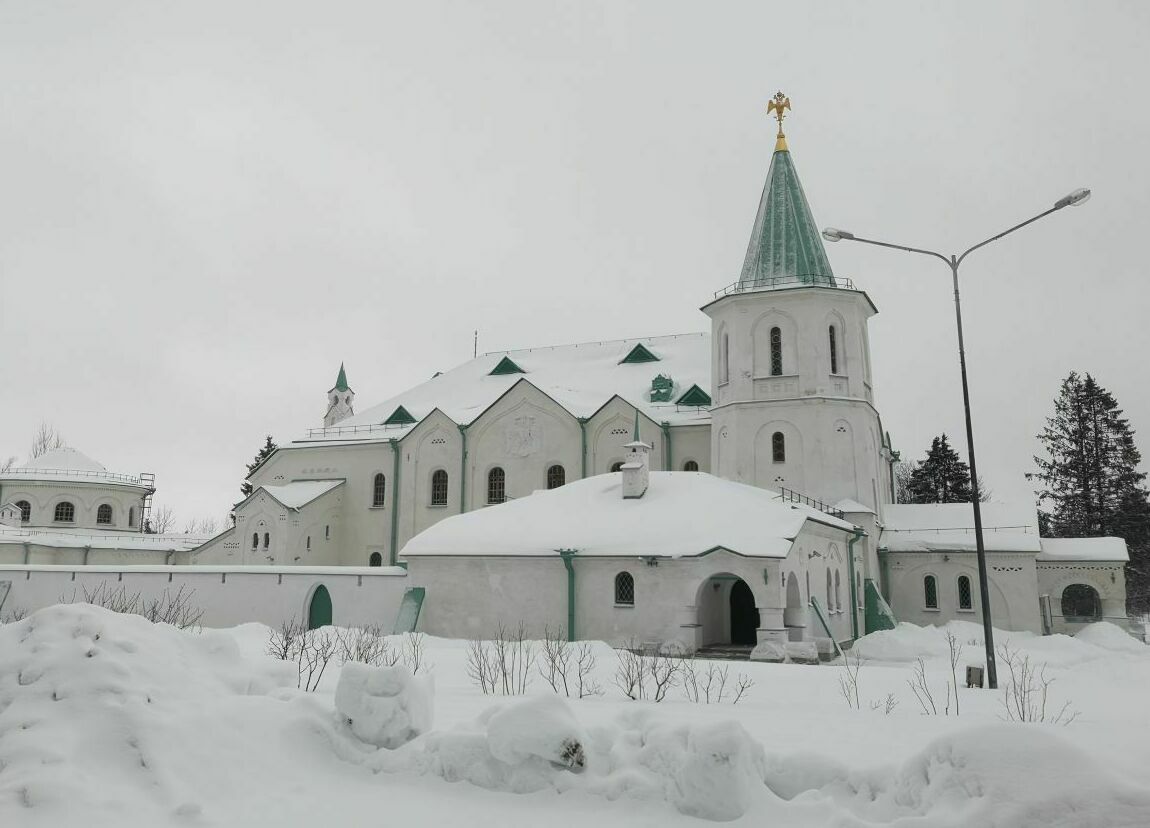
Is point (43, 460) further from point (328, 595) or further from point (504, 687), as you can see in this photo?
point (504, 687)

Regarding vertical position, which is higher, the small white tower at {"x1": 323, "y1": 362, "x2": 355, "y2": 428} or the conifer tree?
the small white tower at {"x1": 323, "y1": 362, "x2": 355, "y2": 428}

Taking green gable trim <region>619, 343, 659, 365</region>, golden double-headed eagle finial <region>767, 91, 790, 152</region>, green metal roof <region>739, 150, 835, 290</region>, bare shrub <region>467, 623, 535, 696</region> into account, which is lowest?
bare shrub <region>467, 623, 535, 696</region>

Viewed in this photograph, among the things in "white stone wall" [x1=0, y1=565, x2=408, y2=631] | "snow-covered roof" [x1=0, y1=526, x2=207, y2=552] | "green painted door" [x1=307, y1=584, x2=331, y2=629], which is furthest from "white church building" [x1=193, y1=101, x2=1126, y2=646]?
"snow-covered roof" [x1=0, y1=526, x2=207, y2=552]

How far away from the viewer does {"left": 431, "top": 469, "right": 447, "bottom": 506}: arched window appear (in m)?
39.5

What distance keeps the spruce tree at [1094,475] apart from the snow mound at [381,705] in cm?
5068

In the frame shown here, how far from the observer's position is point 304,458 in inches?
1697

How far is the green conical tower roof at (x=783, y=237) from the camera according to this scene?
34594mm

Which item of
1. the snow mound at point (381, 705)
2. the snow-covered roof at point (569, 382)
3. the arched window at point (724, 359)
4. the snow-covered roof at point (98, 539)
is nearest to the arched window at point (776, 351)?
the arched window at point (724, 359)

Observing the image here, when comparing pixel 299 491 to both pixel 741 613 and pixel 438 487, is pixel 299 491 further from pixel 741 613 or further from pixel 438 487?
pixel 741 613

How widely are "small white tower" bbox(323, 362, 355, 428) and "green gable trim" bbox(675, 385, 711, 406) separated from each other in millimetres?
21502

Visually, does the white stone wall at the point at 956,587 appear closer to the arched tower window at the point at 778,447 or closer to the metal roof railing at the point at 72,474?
the arched tower window at the point at 778,447

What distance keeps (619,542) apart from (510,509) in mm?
5006

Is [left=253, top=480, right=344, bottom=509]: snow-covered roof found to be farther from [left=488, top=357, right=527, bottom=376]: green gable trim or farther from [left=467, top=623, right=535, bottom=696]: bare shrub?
[left=467, top=623, right=535, bottom=696]: bare shrub


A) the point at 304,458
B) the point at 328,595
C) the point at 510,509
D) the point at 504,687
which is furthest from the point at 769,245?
the point at 504,687
